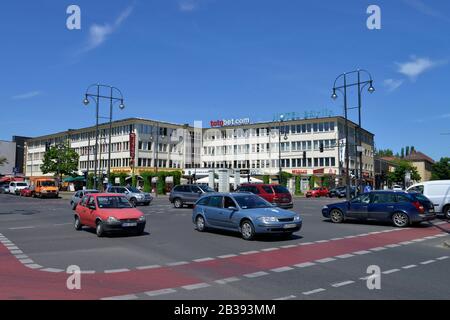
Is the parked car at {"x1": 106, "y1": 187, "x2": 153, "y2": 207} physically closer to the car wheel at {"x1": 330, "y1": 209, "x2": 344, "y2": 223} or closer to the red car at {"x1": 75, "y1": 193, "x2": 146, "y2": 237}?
the red car at {"x1": 75, "y1": 193, "x2": 146, "y2": 237}

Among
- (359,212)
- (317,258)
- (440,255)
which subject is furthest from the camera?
(359,212)

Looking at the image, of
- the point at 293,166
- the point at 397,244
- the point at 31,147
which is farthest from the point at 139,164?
the point at 397,244

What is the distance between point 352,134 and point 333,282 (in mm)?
82701

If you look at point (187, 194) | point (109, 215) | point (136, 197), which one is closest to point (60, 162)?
point (136, 197)

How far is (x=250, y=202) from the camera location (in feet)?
48.3

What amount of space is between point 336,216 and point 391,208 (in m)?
2.66

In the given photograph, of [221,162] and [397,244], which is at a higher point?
[221,162]

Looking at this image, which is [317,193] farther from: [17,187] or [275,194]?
[17,187]

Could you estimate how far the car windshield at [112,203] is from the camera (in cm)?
1575

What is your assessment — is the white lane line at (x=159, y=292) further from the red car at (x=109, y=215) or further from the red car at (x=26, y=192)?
the red car at (x=26, y=192)

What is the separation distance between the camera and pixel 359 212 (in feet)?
63.1

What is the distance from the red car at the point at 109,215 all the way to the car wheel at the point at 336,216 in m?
9.34
